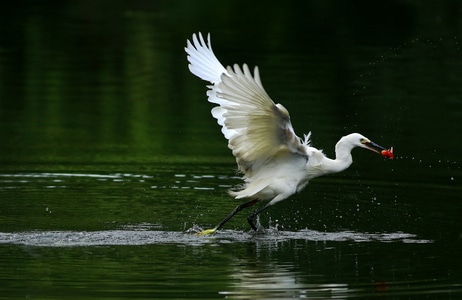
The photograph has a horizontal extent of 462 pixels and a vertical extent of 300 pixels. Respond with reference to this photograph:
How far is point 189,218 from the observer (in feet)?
42.7

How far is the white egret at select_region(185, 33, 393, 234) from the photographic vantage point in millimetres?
11719

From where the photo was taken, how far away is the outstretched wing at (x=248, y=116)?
11.2 meters

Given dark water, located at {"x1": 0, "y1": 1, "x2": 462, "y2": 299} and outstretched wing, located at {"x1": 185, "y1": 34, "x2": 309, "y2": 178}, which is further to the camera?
outstretched wing, located at {"x1": 185, "y1": 34, "x2": 309, "y2": 178}

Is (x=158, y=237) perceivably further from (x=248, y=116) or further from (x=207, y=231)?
(x=248, y=116)

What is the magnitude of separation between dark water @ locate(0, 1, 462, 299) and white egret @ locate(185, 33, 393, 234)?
0.46 metres

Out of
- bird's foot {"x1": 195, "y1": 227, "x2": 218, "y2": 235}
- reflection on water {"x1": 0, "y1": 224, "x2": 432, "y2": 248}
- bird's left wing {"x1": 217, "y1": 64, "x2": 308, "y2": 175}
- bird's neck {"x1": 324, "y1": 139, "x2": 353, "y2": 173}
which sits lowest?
reflection on water {"x1": 0, "y1": 224, "x2": 432, "y2": 248}

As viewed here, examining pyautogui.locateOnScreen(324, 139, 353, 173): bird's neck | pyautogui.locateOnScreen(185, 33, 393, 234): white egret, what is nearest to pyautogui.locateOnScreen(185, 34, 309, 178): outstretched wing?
pyautogui.locateOnScreen(185, 33, 393, 234): white egret

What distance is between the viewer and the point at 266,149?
12281 millimetres

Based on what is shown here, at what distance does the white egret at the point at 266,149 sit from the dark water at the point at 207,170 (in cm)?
46

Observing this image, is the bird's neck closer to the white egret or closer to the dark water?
the white egret

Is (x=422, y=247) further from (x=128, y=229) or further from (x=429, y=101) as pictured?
(x=429, y=101)

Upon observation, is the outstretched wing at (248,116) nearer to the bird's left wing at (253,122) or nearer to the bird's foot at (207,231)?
the bird's left wing at (253,122)

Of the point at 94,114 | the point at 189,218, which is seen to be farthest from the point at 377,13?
the point at 189,218

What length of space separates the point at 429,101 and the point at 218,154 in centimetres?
643
